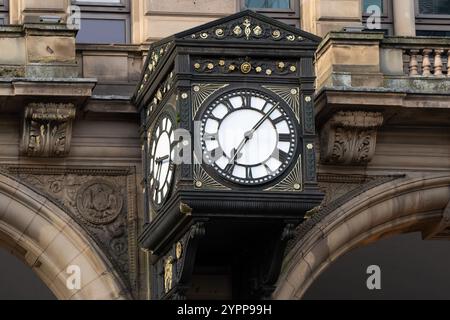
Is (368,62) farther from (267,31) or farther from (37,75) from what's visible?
(37,75)

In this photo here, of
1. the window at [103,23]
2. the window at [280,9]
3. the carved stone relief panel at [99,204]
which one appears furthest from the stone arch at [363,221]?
the window at [103,23]

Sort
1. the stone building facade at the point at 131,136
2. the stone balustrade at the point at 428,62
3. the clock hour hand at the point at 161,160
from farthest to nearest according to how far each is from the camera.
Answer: the stone balustrade at the point at 428,62
the stone building facade at the point at 131,136
the clock hour hand at the point at 161,160

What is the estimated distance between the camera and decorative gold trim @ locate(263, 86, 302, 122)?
15.9m

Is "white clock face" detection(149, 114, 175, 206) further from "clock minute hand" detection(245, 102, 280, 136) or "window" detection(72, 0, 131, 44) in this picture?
"window" detection(72, 0, 131, 44)

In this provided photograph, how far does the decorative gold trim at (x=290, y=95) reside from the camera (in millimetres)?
15930

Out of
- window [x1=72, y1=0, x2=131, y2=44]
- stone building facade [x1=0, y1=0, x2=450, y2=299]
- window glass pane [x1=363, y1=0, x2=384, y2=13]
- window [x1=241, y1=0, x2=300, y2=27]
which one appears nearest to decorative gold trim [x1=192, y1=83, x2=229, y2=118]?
stone building facade [x1=0, y1=0, x2=450, y2=299]

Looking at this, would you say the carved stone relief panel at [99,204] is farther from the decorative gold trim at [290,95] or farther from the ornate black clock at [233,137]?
the decorative gold trim at [290,95]

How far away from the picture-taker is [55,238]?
55.4 ft

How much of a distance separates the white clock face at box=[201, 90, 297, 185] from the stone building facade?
114 centimetres

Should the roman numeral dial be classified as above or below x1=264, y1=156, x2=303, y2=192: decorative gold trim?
above

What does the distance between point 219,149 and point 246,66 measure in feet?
2.54

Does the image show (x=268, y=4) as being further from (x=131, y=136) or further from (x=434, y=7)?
(x=131, y=136)

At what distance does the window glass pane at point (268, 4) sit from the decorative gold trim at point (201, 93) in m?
2.29
